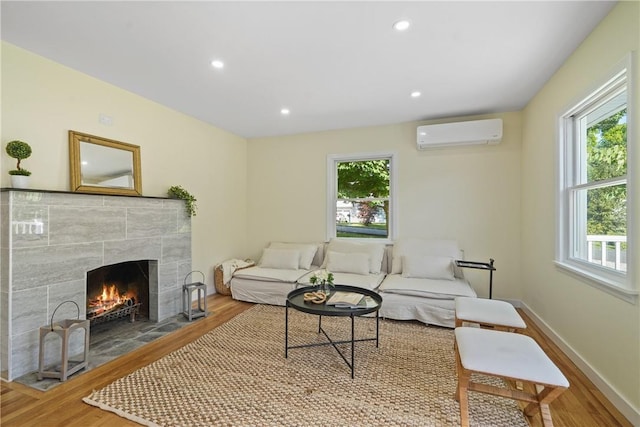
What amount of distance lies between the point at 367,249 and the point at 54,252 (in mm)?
3273

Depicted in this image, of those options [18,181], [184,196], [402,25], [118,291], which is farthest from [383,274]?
[18,181]

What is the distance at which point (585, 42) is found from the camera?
2154mm

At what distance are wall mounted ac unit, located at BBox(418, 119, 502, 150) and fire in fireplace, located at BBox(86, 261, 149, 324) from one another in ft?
12.4

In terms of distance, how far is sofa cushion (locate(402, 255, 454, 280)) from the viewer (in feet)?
11.3

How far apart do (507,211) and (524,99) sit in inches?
53.5

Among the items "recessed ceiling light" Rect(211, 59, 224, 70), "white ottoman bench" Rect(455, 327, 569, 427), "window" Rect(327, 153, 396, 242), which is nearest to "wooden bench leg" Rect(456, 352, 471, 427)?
"white ottoman bench" Rect(455, 327, 569, 427)

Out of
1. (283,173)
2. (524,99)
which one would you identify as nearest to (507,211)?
(524,99)

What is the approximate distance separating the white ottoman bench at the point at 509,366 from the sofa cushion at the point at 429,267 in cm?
176

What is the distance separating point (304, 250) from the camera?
4250mm

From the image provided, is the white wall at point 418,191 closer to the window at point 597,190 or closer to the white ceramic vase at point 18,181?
the window at point 597,190

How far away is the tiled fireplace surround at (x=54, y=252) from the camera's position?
6.75 ft

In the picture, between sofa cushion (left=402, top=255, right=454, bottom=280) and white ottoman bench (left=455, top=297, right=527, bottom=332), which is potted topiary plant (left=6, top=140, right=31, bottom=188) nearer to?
white ottoman bench (left=455, top=297, right=527, bottom=332)

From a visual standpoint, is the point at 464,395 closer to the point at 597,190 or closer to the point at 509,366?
the point at 509,366

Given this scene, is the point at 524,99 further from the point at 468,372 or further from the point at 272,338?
the point at 272,338
